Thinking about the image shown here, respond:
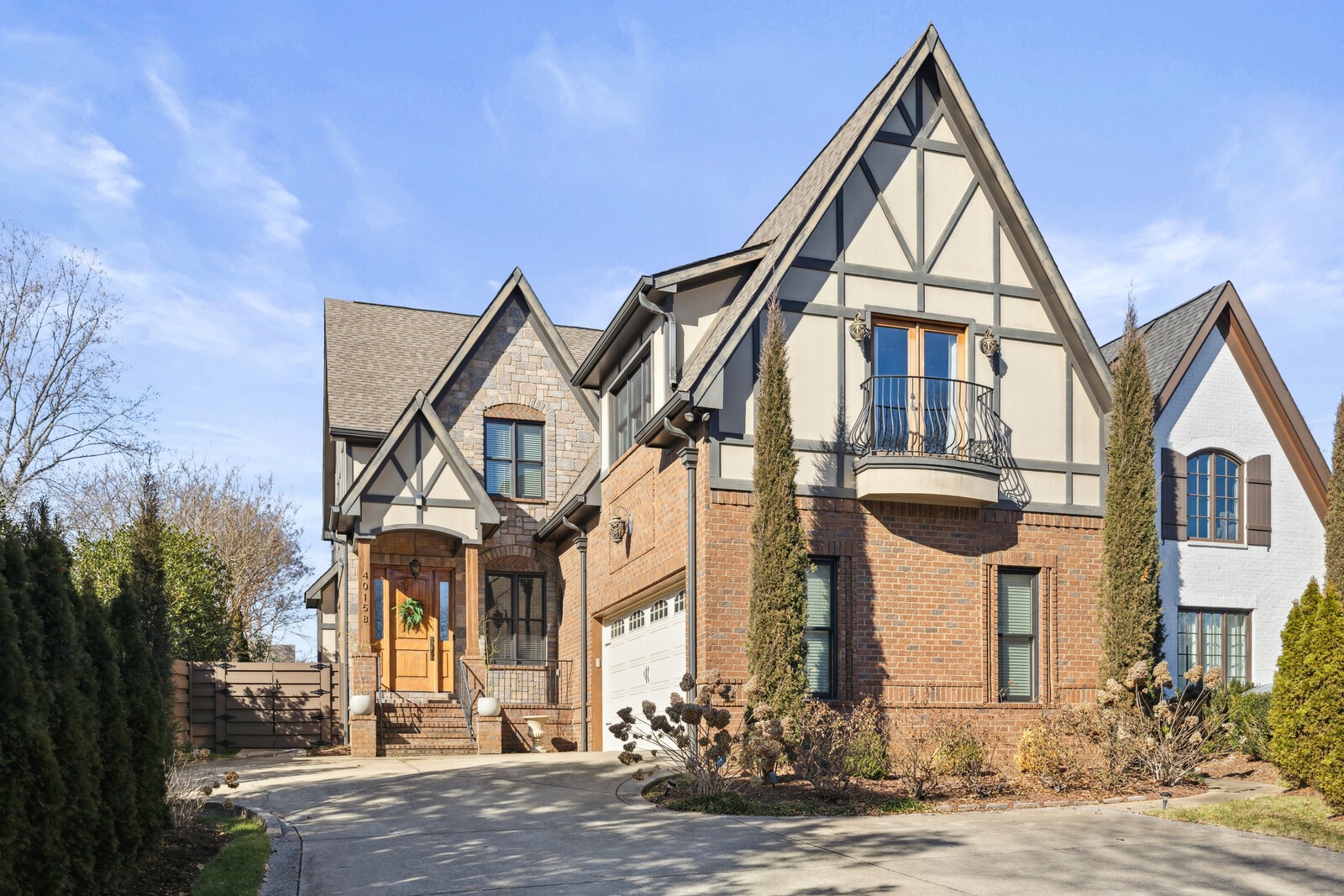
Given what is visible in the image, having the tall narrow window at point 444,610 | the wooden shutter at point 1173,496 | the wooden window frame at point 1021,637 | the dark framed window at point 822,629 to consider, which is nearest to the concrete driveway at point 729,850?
the dark framed window at point 822,629

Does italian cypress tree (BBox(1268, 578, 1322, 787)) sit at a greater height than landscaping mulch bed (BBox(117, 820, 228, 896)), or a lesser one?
greater

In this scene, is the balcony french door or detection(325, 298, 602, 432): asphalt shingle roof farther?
detection(325, 298, 602, 432): asphalt shingle roof

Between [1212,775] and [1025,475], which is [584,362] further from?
[1212,775]

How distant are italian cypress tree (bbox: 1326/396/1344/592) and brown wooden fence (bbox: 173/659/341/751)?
53.3 ft

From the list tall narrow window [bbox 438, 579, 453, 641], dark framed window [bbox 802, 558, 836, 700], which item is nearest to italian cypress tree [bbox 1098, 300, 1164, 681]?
dark framed window [bbox 802, 558, 836, 700]

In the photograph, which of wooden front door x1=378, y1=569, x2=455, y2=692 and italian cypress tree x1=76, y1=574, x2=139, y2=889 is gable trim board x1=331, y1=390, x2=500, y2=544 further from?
italian cypress tree x1=76, y1=574, x2=139, y2=889

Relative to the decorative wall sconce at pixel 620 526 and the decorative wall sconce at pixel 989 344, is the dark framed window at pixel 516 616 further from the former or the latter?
the decorative wall sconce at pixel 989 344

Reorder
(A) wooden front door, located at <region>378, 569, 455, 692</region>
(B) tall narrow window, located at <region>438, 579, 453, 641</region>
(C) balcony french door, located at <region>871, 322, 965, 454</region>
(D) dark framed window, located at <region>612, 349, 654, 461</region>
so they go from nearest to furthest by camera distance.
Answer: (C) balcony french door, located at <region>871, 322, 965, 454</region>
(D) dark framed window, located at <region>612, 349, 654, 461</region>
(A) wooden front door, located at <region>378, 569, 455, 692</region>
(B) tall narrow window, located at <region>438, 579, 453, 641</region>

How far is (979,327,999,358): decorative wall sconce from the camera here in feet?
52.4

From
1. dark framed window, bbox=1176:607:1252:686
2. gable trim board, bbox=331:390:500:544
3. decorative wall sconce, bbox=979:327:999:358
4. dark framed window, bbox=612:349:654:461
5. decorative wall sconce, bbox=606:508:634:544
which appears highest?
decorative wall sconce, bbox=979:327:999:358

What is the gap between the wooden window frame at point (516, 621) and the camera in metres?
21.3

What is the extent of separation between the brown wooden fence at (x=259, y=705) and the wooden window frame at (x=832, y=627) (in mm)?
9838

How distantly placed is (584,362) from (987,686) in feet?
26.4

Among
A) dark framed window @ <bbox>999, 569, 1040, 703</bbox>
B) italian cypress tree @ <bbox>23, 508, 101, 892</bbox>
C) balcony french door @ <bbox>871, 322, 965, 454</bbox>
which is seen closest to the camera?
italian cypress tree @ <bbox>23, 508, 101, 892</bbox>
